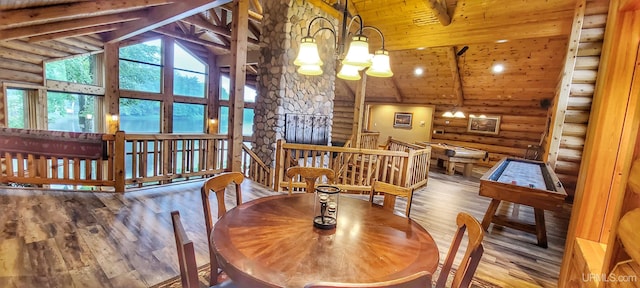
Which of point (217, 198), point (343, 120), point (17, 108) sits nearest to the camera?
point (217, 198)

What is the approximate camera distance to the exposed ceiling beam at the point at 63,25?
431 cm

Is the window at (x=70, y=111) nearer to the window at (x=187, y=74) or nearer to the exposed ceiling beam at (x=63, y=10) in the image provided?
the window at (x=187, y=74)

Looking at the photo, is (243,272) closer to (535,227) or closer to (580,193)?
(580,193)

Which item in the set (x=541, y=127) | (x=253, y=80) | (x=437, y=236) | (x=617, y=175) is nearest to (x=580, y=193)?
(x=617, y=175)

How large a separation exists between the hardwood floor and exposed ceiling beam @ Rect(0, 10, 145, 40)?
98.8 inches

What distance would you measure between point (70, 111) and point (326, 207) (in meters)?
8.76

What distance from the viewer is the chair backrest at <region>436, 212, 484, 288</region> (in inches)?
42.4

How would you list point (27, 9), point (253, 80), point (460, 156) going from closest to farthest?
point (27, 9) < point (460, 156) < point (253, 80)

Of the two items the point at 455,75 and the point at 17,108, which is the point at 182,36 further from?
the point at 455,75

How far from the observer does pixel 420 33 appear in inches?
228

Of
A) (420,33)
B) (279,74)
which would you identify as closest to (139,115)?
(279,74)

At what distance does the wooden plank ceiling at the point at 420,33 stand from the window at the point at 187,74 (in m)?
0.99

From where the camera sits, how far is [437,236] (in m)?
3.15

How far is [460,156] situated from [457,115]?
2.54 m
